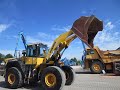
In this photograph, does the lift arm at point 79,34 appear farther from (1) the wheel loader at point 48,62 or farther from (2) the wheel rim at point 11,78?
(2) the wheel rim at point 11,78

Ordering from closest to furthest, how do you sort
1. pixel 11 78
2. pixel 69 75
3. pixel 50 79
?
1. pixel 50 79
2. pixel 11 78
3. pixel 69 75

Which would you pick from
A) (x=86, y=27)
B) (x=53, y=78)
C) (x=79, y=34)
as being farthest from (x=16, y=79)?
(x=86, y=27)

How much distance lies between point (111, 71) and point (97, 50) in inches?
101

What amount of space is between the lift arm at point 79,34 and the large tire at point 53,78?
1.33 meters

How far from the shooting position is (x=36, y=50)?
14031 millimetres

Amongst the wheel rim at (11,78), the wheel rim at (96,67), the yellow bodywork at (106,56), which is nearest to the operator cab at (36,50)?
the wheel rim at (11,78)

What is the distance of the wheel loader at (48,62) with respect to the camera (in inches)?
482

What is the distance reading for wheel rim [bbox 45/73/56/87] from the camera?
1212cm

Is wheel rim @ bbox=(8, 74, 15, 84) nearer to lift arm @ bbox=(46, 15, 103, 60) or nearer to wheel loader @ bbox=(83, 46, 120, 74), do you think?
lift arm @ bbox=(46, 15, 103, 60)

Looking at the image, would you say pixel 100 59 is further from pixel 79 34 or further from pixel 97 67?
pixel 79 34

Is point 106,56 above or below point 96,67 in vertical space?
above

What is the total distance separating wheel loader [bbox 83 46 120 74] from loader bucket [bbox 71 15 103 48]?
1102 centimetres

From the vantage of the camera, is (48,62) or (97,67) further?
(97,67)

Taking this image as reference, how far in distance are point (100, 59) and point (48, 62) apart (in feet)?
41.0
